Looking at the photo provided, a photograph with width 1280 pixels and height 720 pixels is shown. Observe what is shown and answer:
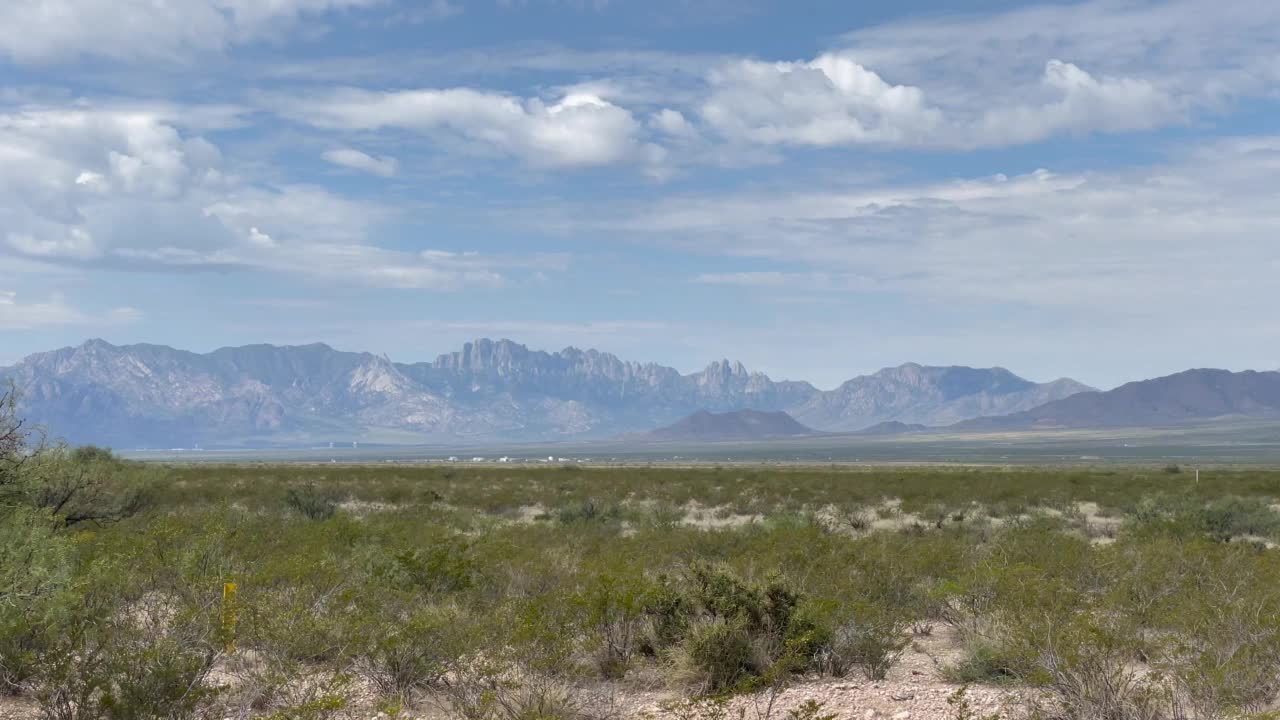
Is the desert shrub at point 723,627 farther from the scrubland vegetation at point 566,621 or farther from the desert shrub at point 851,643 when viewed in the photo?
the desert shrub at point 851,643

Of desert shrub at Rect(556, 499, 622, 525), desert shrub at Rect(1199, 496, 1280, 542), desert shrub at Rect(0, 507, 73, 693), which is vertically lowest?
desert shrub at Rect(556, 499, 622, 525)

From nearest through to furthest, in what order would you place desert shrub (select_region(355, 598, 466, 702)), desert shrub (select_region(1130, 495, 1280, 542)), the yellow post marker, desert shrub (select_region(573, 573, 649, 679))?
the yellow post marker, desert shrub (select_region(355, 598, 466, 702)), desert shrub (select_region(573, 573, 649, 679)), desert shrub (select_region(1130, 495, 1280, 542))

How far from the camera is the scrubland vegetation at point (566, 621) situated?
9.70 meters

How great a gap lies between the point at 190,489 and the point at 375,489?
8.54 m

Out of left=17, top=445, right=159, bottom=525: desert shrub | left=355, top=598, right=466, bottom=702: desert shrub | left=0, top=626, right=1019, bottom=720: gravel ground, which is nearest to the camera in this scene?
left=0, top=626, right=1019, bottom=720: gravel ground

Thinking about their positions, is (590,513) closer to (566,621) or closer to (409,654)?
(566,621)

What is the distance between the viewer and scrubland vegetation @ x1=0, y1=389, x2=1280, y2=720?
970cm

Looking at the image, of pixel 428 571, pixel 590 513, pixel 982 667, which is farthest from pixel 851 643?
pixel 590 513

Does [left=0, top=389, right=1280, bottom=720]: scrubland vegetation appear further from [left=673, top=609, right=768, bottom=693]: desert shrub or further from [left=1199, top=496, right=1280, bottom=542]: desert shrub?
[left=1199, top=496, right=1280, bottom=542]: desert shrub

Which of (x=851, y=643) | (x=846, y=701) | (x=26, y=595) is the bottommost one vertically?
(x=846, y=701)

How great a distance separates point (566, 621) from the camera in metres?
11.9

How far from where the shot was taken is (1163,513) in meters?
30.6

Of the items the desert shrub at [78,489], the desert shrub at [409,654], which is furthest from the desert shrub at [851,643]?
the desert shrub at [78,489]

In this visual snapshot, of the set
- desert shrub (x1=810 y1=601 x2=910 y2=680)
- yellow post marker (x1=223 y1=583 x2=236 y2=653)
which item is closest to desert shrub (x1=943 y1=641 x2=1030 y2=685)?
desert shrub (x1=810 y1=601 x2=910 y2=680)
